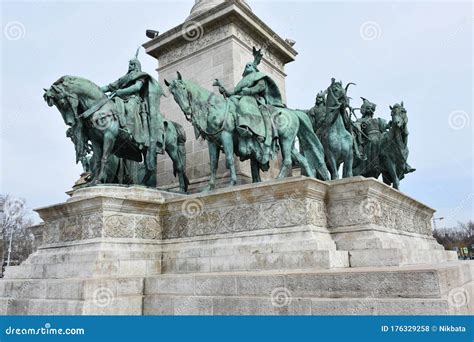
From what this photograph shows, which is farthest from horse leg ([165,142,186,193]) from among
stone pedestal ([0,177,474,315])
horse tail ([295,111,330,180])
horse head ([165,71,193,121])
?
horse tail ([295,111,330,180])

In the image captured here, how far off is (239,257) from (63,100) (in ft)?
17.5

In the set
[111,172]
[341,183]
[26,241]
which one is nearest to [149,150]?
[111,172]

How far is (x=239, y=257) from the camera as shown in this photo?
7859mm

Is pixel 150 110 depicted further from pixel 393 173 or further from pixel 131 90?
pixel 393 173

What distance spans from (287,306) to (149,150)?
5914 mm

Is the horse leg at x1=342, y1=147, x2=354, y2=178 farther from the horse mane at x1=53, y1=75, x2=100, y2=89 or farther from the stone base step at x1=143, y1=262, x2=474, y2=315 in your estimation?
the horse mane at x1=53, y1=75, x2=100, y2=89

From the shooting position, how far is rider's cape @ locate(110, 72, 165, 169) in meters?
10.5

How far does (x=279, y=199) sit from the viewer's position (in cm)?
794

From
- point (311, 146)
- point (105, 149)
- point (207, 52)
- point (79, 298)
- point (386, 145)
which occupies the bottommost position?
point (79, 298)

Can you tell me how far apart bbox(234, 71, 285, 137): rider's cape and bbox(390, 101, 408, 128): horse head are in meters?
3.75

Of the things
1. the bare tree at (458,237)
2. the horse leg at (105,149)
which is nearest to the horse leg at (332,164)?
the horse leg at (105,149)

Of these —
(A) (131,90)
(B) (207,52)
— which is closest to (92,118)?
(A) (131,90)

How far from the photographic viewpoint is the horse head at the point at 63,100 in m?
9.35

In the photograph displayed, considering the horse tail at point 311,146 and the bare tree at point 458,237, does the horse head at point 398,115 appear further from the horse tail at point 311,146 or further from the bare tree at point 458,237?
the bare tree at point 458,237
